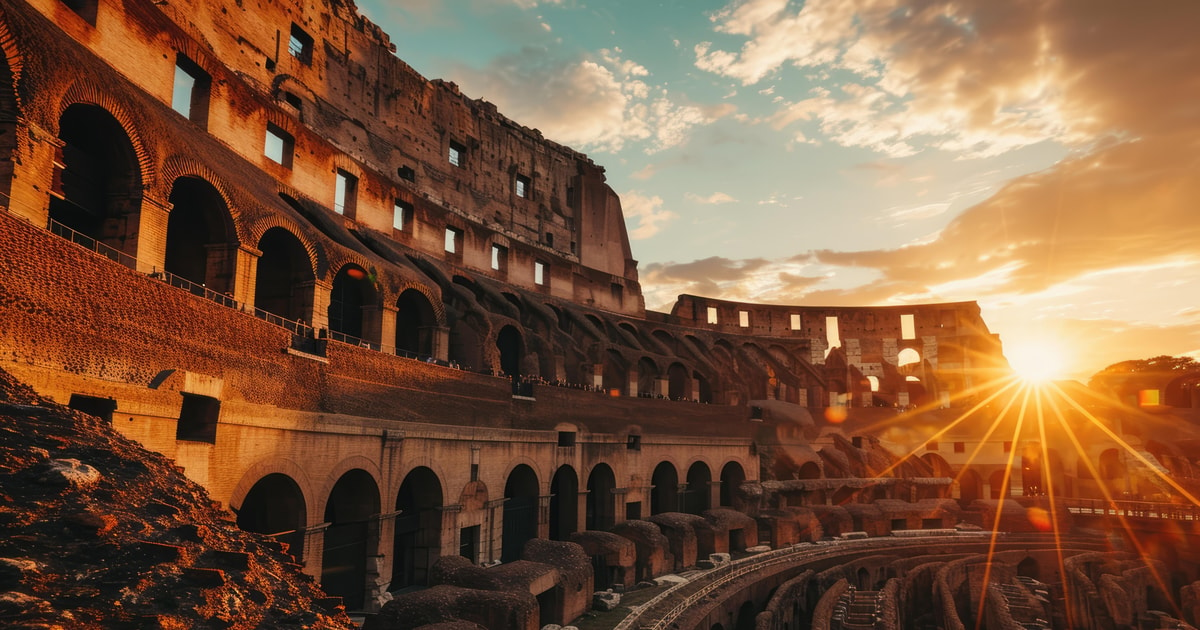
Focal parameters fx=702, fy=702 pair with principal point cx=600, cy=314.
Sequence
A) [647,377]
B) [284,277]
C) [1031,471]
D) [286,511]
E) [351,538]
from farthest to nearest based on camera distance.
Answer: [1031,471]
[647,377]
[284,277]
[351,538]
[286,511]

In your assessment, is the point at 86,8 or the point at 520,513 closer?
the point at 86,8

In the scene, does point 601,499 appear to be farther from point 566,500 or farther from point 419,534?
point 419,534

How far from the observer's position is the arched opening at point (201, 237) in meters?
14.9

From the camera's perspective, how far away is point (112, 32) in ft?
53.4

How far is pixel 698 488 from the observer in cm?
3050

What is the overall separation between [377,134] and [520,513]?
16733mm

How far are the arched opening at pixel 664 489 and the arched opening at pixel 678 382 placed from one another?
526 centimetres

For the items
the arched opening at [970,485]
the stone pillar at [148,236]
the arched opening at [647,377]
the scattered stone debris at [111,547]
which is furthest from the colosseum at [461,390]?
the scattered stone debris at [111,547]

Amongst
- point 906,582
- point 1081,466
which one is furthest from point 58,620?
point 1081,466

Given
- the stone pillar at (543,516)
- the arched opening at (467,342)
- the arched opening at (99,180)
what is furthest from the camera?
the arched opening at (467,342)

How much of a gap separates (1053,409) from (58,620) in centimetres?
4637

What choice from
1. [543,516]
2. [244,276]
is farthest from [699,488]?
[244,276]

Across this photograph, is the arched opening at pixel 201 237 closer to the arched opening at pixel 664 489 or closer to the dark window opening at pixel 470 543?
the dark window opening at pixel 470 543

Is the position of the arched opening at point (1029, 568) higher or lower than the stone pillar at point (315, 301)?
lower
